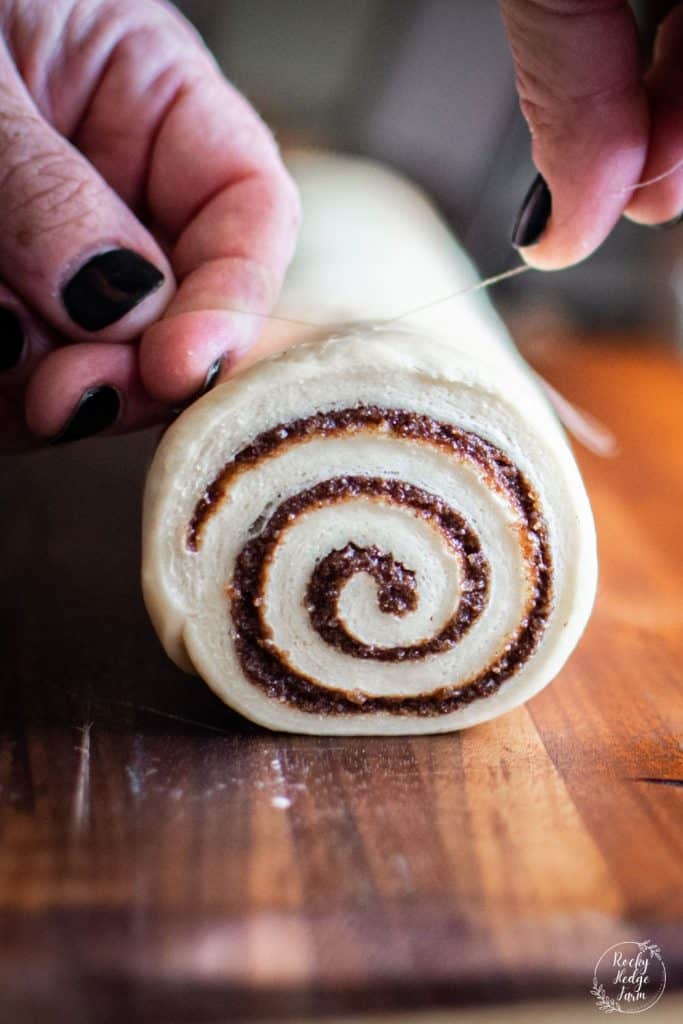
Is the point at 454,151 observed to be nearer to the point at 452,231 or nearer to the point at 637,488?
the point at 452,231

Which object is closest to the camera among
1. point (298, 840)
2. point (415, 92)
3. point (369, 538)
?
point (298, 840)

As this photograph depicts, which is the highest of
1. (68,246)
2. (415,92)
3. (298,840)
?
(415,92)

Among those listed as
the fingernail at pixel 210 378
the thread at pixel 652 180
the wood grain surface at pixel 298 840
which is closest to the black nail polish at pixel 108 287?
the fingernail at pixel 210 378

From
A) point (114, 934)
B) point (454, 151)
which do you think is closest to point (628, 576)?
point (454, 151)

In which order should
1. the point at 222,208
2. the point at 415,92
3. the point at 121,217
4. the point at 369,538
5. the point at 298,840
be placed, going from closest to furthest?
the point at 298,840 < the point at 369,538 < the point at 121,217 < the point at 222,208 < the point at 415,92

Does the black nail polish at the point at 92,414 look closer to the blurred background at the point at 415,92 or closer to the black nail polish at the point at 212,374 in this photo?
the black nail polish at the point at 212,374

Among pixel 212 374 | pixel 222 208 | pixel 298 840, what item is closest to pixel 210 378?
pixel 212 374

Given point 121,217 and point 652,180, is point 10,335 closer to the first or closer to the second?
point 121,217
